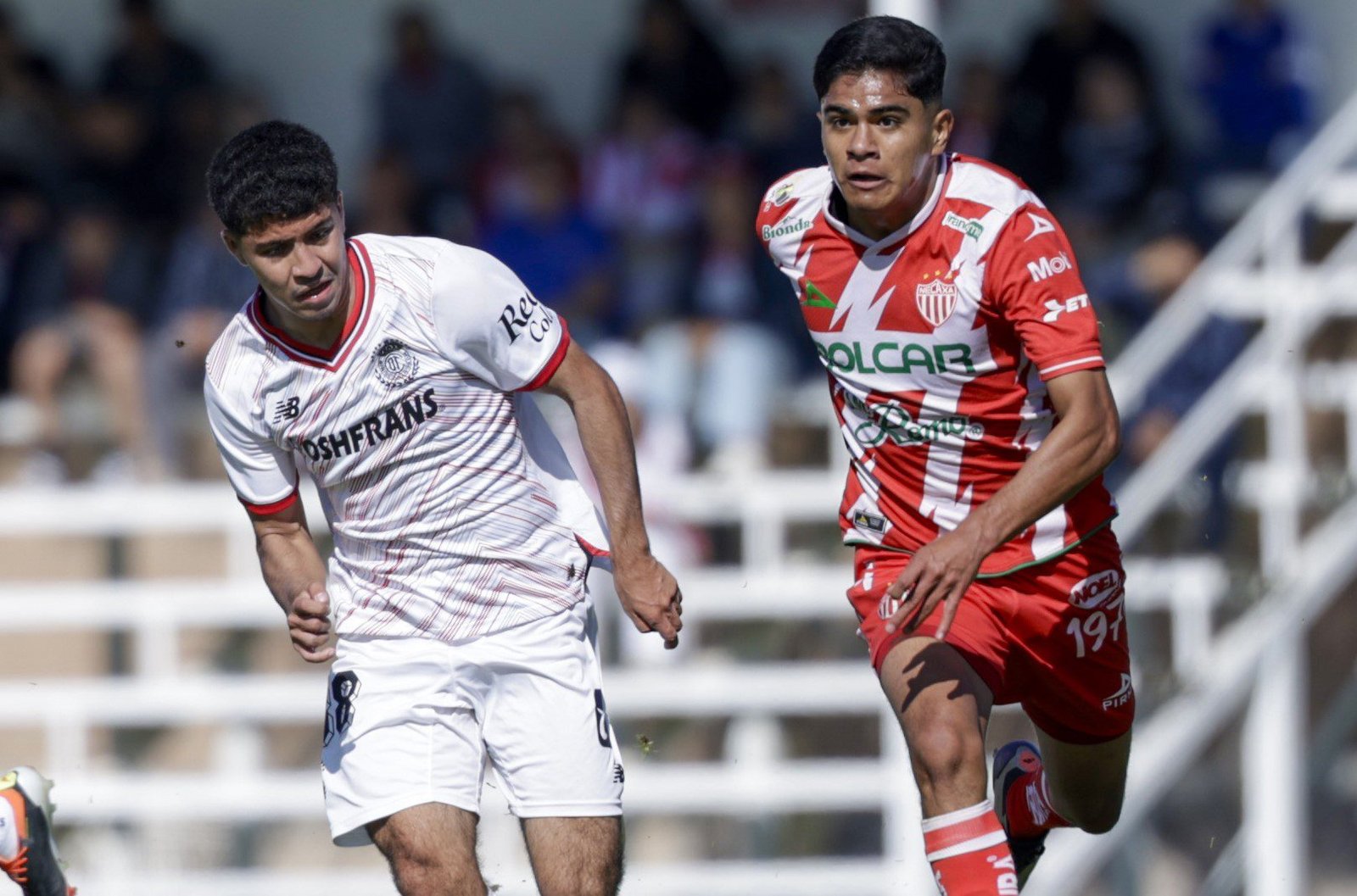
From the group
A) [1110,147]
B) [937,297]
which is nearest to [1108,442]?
[937,297]

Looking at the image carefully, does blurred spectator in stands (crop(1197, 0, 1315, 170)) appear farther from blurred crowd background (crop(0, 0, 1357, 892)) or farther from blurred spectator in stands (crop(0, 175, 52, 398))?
blurred spectator in stands (crop(0, 175, 52, 398))

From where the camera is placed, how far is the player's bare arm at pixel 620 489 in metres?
5.07

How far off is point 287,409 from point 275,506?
1.07 ft

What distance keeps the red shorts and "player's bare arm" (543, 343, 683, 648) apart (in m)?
0.58

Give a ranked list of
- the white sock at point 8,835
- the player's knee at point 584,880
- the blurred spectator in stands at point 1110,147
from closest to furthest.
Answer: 1. the player's knee at point 584,880
2. the white sock at point 8,835
3. the blurred spectator in stands at point 1110,147

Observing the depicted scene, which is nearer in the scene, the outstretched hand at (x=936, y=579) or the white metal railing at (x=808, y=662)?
the outstretched hand at (x=936, y=579)

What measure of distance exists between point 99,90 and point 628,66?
120 inches

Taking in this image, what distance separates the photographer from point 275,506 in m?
5.34

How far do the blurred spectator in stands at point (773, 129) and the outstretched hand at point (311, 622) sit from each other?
18.8ft

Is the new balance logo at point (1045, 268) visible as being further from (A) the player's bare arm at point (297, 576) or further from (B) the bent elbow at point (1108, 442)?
(A) the player's bare arm at point (297, 576)

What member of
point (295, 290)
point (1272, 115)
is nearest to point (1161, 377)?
point (1272, 115)

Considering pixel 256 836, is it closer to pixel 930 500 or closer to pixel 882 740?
pixel 882 740

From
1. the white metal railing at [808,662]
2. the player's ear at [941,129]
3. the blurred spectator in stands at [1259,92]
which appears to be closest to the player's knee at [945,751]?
the player's ear at [941,129]

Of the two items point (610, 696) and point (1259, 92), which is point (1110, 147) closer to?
point (1259, 92)
